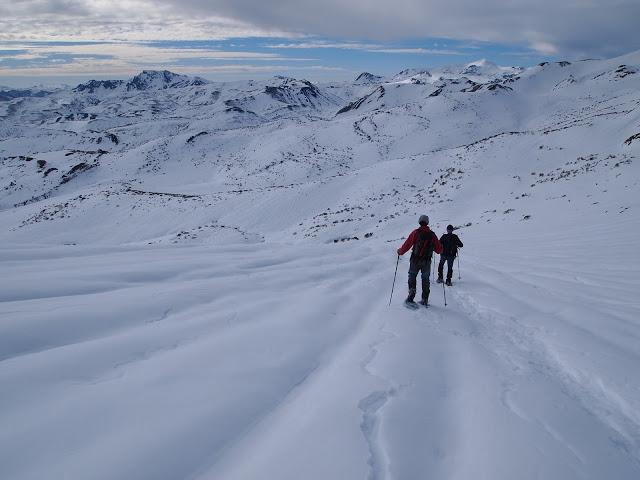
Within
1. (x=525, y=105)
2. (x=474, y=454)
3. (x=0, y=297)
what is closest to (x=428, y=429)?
(x=474, y=454)

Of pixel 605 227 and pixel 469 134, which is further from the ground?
pixel 469 134

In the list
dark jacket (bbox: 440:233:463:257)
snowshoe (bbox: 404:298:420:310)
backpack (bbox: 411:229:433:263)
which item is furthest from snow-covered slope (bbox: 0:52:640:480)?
backpack (bbox: 411:229:433:263)

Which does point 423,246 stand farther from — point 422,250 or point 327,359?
point 327,359

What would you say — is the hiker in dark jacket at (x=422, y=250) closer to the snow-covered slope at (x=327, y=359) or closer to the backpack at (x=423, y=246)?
the backpack at (x=423, y=246)

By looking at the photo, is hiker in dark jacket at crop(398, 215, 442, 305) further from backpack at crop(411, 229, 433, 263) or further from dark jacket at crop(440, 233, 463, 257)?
dark jacket at crop(440, 233, 463, 257)

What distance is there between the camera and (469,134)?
6919 cm

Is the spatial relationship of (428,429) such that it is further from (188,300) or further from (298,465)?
(188,300)

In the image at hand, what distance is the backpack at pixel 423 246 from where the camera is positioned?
8023mm

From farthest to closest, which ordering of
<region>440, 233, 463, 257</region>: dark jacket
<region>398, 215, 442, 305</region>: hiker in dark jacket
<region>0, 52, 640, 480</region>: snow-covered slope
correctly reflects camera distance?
<region>440, 233, 463, 257</region>: dark jacket → <region>398, 215, 442, 305</region>: hiker in dark jacket → <region>0, 52, 640, 480</region>: snow-covered slope

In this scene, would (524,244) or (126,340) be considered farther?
(524,244)

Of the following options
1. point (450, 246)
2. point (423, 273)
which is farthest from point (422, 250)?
point (450, 246)

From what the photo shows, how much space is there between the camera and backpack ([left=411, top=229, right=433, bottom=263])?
26.3 ft

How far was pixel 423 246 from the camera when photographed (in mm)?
8062

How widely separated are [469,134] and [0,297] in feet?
239
